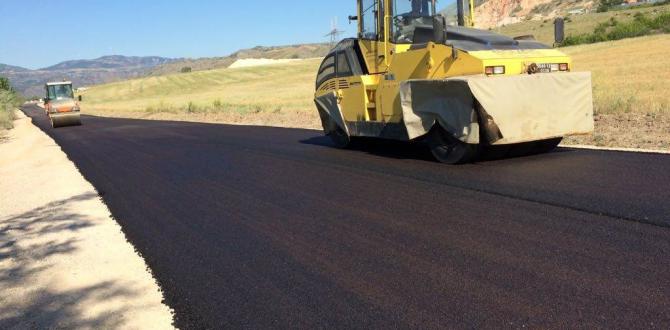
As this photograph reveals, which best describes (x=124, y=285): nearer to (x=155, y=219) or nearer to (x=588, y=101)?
(x=155, y=219)

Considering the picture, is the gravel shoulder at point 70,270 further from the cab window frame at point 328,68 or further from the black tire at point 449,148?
the cab window frame at point 328,68

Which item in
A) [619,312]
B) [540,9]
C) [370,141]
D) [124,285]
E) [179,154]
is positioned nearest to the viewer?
[619,312]

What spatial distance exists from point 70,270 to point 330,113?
710 centimetres

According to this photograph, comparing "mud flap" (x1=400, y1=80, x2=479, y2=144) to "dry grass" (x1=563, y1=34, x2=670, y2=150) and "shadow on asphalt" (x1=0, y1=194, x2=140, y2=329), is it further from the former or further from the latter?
"shadow on asphalt" (x1=0, y1=194, x2=140, y2=329)

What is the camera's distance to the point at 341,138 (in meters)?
11.6

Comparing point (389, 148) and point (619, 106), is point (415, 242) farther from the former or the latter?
point (619, 106)

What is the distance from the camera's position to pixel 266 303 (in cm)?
385

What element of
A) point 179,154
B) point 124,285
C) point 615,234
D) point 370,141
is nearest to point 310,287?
point 124,285

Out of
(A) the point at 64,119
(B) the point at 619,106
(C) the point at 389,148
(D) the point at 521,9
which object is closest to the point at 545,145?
(C) the point at 389,148

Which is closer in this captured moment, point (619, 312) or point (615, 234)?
point (619, 312)

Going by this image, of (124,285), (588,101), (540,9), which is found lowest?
(124,285)

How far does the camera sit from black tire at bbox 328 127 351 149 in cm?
1137

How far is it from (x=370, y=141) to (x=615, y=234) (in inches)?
296

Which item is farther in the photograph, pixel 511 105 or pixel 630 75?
pixel 630 75
